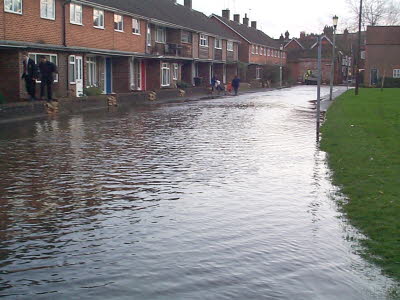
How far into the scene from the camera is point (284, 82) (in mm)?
83312

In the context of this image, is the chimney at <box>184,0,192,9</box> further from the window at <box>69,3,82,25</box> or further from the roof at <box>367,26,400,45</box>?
the window at <box>69,3,82,25</box>

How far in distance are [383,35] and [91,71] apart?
53045mm

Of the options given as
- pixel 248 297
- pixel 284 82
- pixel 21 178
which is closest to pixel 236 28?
pixel 284 82

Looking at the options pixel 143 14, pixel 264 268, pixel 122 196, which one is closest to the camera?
pixel 264 268

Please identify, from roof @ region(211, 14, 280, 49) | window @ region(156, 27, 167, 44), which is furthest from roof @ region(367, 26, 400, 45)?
window @ region(156, 27, 167, 44)

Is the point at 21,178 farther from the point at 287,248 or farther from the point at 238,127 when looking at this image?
the point at 238,127

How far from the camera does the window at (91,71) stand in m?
36.1

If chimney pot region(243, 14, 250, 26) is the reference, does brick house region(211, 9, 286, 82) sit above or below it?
below

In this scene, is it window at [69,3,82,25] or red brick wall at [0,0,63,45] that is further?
window at [69,3,82,25]

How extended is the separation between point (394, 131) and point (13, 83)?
16900 mm

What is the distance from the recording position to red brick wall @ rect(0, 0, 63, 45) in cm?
2656

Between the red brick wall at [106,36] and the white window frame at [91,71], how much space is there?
1.30 metres

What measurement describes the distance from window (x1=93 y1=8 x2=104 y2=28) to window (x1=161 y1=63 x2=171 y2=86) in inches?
438

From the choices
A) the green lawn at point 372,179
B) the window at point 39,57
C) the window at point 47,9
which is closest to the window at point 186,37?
the window at point 47,9
